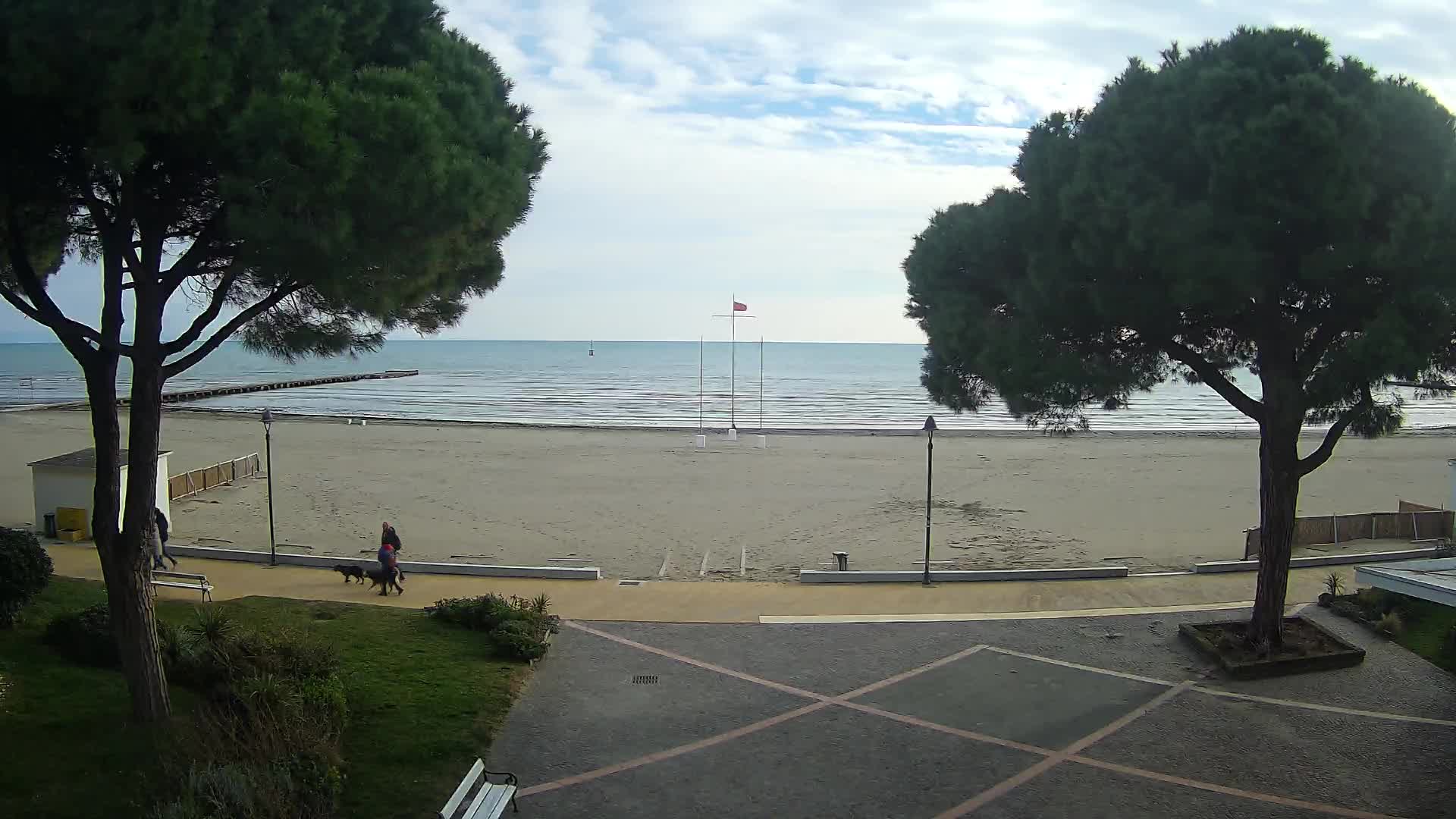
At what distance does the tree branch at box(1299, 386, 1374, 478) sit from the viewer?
10.2m

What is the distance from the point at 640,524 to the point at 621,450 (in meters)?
15.4

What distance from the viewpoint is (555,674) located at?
36.9ft

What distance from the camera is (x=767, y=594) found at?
51.2 ft

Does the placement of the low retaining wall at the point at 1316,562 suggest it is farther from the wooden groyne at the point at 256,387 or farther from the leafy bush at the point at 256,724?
the wooden groyne at the point at 256,387

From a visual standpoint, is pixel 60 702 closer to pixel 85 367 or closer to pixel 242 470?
pixel 85 367

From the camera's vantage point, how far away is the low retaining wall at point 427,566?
53.8 ft

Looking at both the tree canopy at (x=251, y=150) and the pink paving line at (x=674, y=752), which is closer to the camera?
the tree canopy at (x=251, y=150)

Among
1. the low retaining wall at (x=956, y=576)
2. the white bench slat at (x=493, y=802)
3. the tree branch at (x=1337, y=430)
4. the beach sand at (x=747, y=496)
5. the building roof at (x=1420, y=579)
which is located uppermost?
the tree branch at (x=1337, y=430)

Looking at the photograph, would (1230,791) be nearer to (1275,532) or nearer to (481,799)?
(1275,532)

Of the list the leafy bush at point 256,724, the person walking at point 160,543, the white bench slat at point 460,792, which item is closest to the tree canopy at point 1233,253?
the white bench slat at point 460,792

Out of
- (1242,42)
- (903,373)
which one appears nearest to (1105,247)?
(1242,42)

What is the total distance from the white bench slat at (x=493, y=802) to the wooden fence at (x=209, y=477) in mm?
21241

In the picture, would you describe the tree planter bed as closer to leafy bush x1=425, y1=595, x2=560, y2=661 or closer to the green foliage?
the green foliage

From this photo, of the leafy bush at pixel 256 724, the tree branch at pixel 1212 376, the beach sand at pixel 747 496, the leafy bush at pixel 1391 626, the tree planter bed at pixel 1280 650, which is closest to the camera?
the leafy bush at pixel 256 724
